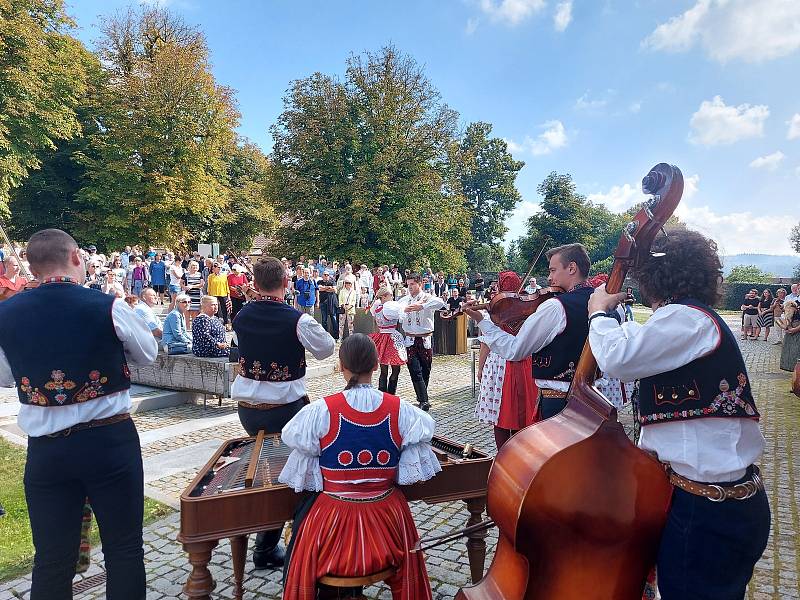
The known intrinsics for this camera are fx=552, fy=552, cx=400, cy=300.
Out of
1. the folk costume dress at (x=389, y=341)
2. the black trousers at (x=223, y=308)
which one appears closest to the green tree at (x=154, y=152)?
the black trousers at (x=223, y=308)

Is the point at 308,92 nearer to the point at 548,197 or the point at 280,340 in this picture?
the point at 548,197

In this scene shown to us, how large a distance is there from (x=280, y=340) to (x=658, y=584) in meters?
2.45

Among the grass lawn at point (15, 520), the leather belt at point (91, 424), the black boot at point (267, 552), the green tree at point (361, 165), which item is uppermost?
the green tree at point (361, 165)

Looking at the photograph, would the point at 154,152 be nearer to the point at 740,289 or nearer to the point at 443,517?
the point at 443,517

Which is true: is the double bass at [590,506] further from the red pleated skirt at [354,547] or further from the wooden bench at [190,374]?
the wooden bench at [190,374]

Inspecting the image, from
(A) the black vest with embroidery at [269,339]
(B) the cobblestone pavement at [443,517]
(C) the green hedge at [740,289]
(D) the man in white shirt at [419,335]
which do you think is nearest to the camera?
(B) the cobblestone pavement at [443,517]

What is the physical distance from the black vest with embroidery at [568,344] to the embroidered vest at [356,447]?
1.34 meters

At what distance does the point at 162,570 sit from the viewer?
3586 millimetres

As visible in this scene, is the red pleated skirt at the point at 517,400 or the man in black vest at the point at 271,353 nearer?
the man in black vest at the point at 271,353

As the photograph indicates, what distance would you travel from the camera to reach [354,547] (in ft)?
8.01

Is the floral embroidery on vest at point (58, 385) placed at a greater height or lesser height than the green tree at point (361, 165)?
lesser

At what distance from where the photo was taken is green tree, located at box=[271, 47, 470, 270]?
952 inches

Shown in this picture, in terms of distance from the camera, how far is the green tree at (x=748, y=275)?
36.6 m

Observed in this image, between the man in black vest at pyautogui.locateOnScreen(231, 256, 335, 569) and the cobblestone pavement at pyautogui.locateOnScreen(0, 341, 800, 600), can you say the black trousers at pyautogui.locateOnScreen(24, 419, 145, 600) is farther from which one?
the man in black vest at pyautogui.locateOnScreen(231, 256, 335, 569)
